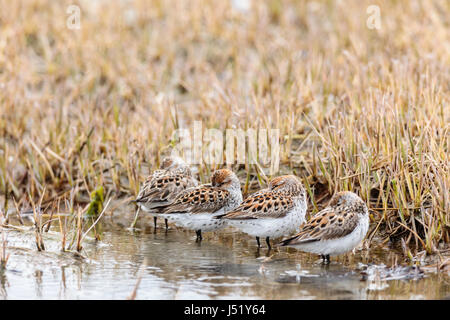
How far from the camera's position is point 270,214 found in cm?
725

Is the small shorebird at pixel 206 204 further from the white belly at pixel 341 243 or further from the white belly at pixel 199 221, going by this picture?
the white belly at pixel 341 243

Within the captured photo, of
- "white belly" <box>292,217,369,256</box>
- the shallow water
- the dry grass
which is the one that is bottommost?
the shallow water

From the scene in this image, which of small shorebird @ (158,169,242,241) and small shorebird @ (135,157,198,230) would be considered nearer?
small shorebird @ (158,169,242,241)

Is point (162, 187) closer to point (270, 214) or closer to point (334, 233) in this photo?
point (270, 214)

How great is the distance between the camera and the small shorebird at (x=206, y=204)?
7.69 meters

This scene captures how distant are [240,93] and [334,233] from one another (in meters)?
4.76

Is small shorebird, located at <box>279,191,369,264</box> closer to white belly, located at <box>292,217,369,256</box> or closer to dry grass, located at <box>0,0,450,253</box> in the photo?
white belly, located at <box>292,217,369,256</box>

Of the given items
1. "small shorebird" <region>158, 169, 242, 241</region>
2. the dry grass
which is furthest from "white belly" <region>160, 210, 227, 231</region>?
the dry grass

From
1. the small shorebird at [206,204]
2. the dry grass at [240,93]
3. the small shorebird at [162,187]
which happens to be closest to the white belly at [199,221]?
the small shorebird at [206,204]

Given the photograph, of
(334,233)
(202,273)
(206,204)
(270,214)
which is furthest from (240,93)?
(202,273)

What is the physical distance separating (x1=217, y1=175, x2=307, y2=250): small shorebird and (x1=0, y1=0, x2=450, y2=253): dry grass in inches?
27.6

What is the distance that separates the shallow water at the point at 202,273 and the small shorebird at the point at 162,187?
54cm

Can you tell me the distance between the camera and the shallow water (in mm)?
6035

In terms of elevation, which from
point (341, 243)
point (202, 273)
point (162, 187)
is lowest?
point (202, 273)
